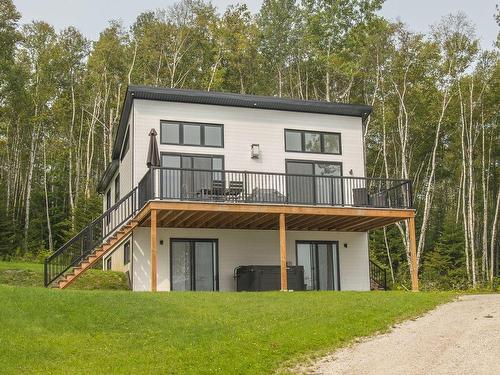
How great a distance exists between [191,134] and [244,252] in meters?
3.74

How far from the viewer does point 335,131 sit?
21781 mm

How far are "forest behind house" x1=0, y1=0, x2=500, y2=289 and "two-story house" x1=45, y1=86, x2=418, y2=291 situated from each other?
391 inches

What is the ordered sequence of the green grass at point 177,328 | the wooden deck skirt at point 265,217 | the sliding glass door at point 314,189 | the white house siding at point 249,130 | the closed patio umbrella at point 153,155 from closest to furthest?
the green grass at point 177,328 → the wooden deck skirt at point 265,217 → the closed patio umbrella at point 153,155 → the sliding glass door at point 314,189 → the white house siding at point 249,130

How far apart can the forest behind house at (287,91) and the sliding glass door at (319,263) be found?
9.98 m

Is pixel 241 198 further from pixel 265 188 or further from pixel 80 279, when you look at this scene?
pixel 80 279

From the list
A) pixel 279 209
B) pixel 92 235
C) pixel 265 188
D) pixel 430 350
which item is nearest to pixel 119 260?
pixel 92 235

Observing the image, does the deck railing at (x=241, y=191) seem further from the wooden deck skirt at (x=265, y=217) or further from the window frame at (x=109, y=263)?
the window frame at (x=109, y=263)

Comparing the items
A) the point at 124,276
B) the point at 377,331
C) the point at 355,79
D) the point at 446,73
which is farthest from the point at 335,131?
the point at 355,79

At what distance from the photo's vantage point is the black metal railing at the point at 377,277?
22.5 meters

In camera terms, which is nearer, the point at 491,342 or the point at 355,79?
the point at 491,342

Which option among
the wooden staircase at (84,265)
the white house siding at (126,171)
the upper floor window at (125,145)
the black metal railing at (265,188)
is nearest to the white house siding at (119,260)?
the white house siding at (126,171)

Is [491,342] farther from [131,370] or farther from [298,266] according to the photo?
[298,266]

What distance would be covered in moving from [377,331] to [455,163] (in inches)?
1059

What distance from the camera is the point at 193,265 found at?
1966 centimetres
